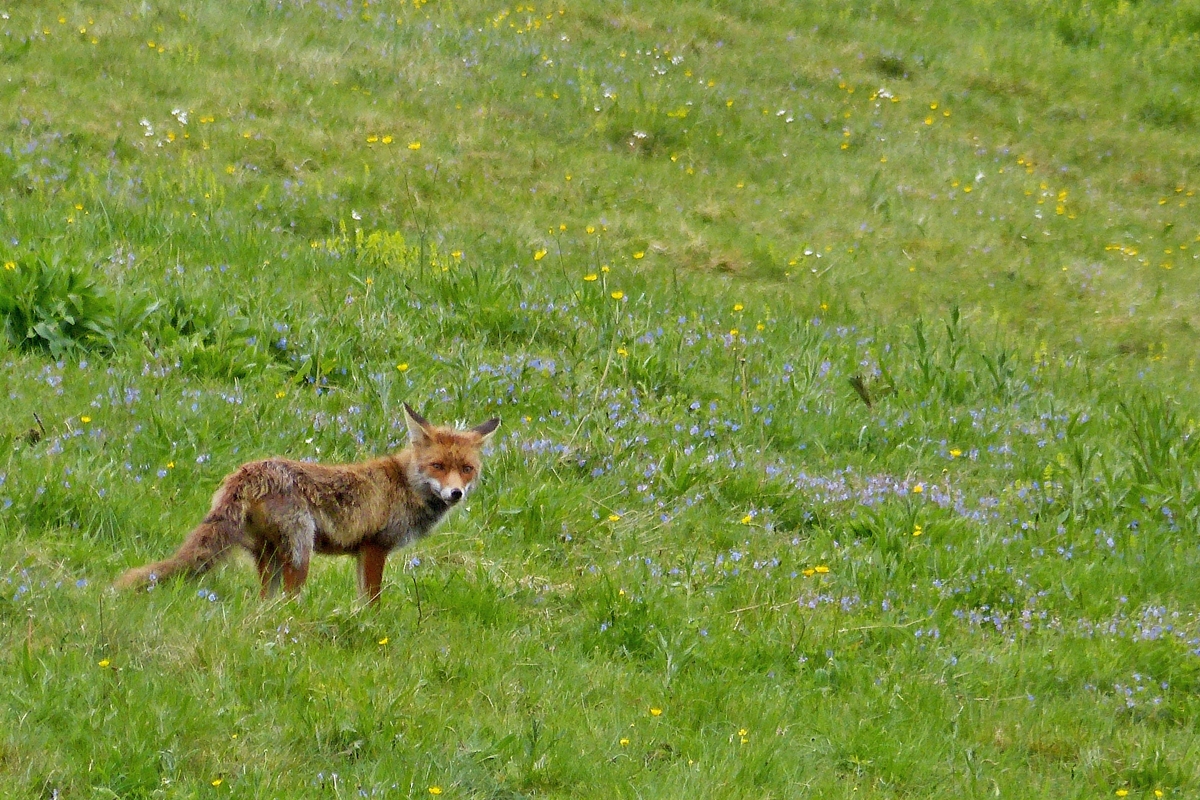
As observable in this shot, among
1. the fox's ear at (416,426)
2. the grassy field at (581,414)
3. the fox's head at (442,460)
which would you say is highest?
the fox's ear at (416,426)

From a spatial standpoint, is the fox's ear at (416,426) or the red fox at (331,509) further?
the fox's ear at (416,426)

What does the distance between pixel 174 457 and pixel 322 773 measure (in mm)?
3153

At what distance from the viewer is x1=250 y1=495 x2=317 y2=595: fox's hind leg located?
559 cm

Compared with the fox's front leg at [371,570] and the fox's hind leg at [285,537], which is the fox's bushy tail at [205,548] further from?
the fox's front leg at [371,570]

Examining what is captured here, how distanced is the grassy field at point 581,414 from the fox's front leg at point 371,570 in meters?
0.22

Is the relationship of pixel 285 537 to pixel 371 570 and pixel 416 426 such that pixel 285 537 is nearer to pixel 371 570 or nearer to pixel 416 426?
pixel 371 570

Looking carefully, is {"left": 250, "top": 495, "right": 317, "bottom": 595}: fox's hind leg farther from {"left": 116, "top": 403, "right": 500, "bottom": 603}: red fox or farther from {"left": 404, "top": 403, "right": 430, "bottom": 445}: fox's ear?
{"left": 404, "top": 403, "right": 430, "bottom": 445}: fox's ear

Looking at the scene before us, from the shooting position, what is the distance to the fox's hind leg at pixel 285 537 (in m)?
5.59

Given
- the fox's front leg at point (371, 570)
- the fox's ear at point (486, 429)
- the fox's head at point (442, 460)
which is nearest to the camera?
the fox's front leg at point (371, 570)

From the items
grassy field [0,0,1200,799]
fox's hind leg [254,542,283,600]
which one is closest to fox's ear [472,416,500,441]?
grassy field [0,0,1200,799]

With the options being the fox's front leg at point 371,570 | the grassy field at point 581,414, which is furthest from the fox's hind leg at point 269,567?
the fox's front leg at point 371,570

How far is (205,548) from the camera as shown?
5426 millimetres

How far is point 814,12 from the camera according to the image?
22.7 metres

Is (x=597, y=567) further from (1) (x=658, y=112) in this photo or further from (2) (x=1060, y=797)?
(1) (x=658, y=112)
